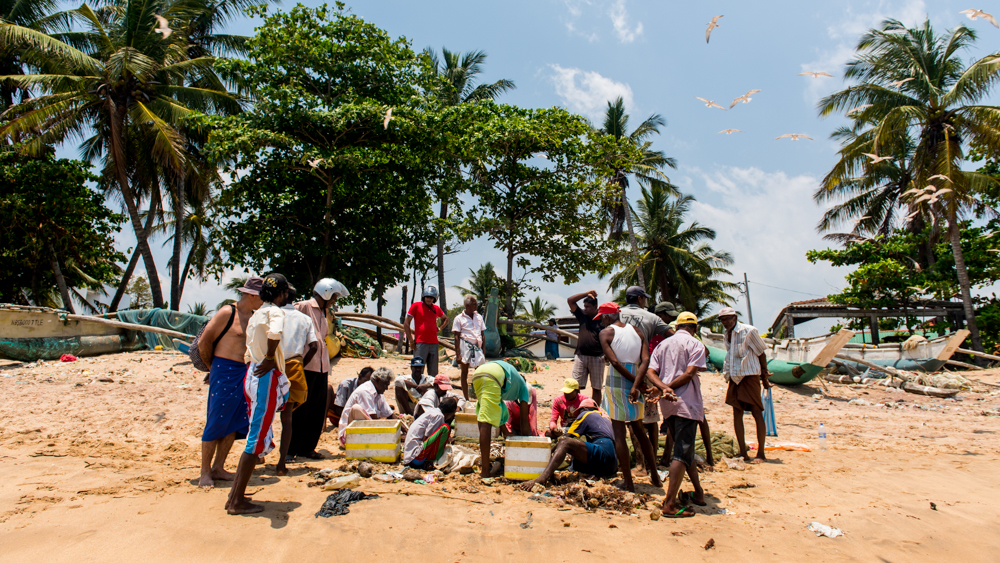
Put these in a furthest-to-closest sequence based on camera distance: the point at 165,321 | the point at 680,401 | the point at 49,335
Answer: the point at 165,321, the point at 49,335, the point at 680,401

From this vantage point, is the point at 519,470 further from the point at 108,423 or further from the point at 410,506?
the point at 108,423

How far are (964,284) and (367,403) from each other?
19213mm

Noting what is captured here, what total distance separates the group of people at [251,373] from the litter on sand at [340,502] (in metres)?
0.43

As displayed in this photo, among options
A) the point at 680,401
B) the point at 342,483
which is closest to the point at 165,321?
the point at 342,483

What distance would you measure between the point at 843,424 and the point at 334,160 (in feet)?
38.1

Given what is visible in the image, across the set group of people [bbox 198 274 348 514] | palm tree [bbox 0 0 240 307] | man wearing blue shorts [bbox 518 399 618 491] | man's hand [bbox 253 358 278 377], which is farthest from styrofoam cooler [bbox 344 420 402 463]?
palm tree [bbox 0 0 240 307]

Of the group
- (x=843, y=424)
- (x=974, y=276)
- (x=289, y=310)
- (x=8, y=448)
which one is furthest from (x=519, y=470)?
(x=974, y=276)

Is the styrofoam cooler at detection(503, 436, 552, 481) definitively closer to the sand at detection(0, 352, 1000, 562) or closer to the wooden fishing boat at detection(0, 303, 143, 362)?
the sand at detection(0, 352, 1000, 562)

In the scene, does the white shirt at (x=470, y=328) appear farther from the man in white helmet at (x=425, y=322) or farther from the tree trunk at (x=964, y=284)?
the tree trunk at (x=964, y=284)

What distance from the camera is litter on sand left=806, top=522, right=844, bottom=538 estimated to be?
12.4 ft

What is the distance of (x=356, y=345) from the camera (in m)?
12.5

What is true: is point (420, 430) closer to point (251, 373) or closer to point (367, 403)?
point (367, 403)

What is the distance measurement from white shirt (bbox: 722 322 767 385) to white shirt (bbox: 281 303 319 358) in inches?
169

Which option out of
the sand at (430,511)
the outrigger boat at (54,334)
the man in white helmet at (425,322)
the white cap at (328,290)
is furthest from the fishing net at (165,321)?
the white cap at (328,290)
